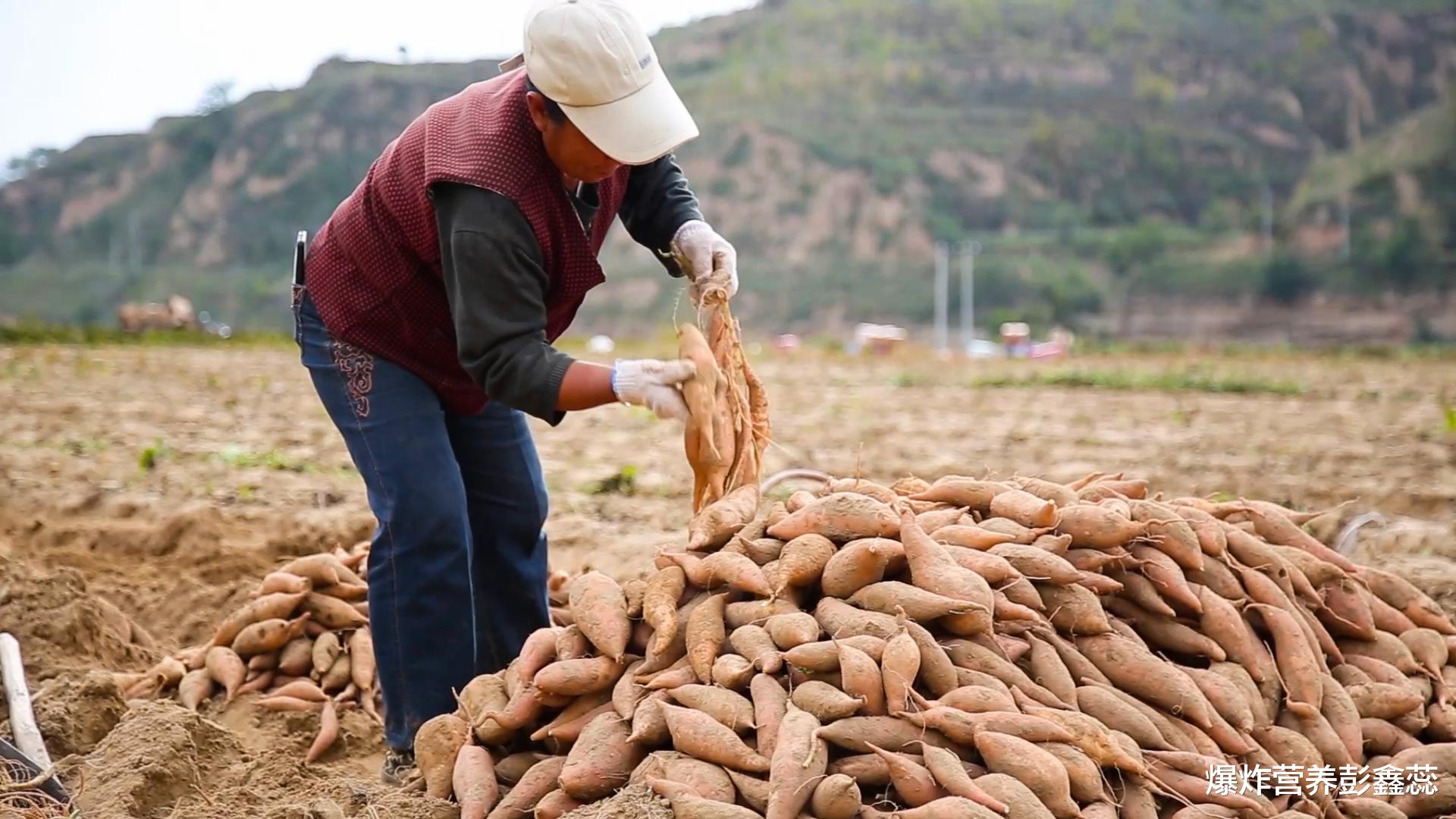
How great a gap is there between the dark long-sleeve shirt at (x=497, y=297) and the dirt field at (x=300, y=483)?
40.3 inches

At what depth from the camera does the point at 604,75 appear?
289 cm

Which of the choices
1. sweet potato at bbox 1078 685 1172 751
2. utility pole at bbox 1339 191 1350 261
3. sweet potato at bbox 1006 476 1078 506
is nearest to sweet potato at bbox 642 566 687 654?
sweet potato at bbox 1078 685 1172 751

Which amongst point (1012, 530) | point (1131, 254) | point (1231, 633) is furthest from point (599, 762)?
point (1131, 254)

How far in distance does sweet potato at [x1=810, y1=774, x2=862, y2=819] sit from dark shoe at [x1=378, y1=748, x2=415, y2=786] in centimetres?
145

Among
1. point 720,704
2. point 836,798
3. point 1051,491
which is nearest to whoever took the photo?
point 836,798

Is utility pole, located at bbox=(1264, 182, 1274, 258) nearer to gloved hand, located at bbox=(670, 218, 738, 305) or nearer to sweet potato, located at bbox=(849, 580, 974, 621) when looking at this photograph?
gloved hand, located at bbox=(670, 218, 738, 305)

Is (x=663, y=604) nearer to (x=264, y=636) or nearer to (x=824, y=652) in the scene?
(x=824, y=652)

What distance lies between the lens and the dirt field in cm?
343

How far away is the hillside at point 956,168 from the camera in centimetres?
5453

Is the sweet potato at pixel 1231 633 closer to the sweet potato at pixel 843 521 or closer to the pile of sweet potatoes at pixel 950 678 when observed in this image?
the pile of sweet potatoes at pixel 950 678

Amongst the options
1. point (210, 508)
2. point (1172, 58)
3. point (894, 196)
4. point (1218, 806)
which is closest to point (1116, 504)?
point (1218, 806)

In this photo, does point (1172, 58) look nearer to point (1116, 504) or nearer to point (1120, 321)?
point (1120, 321)

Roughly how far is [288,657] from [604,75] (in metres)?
2.53

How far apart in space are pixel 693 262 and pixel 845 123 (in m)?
67.7
